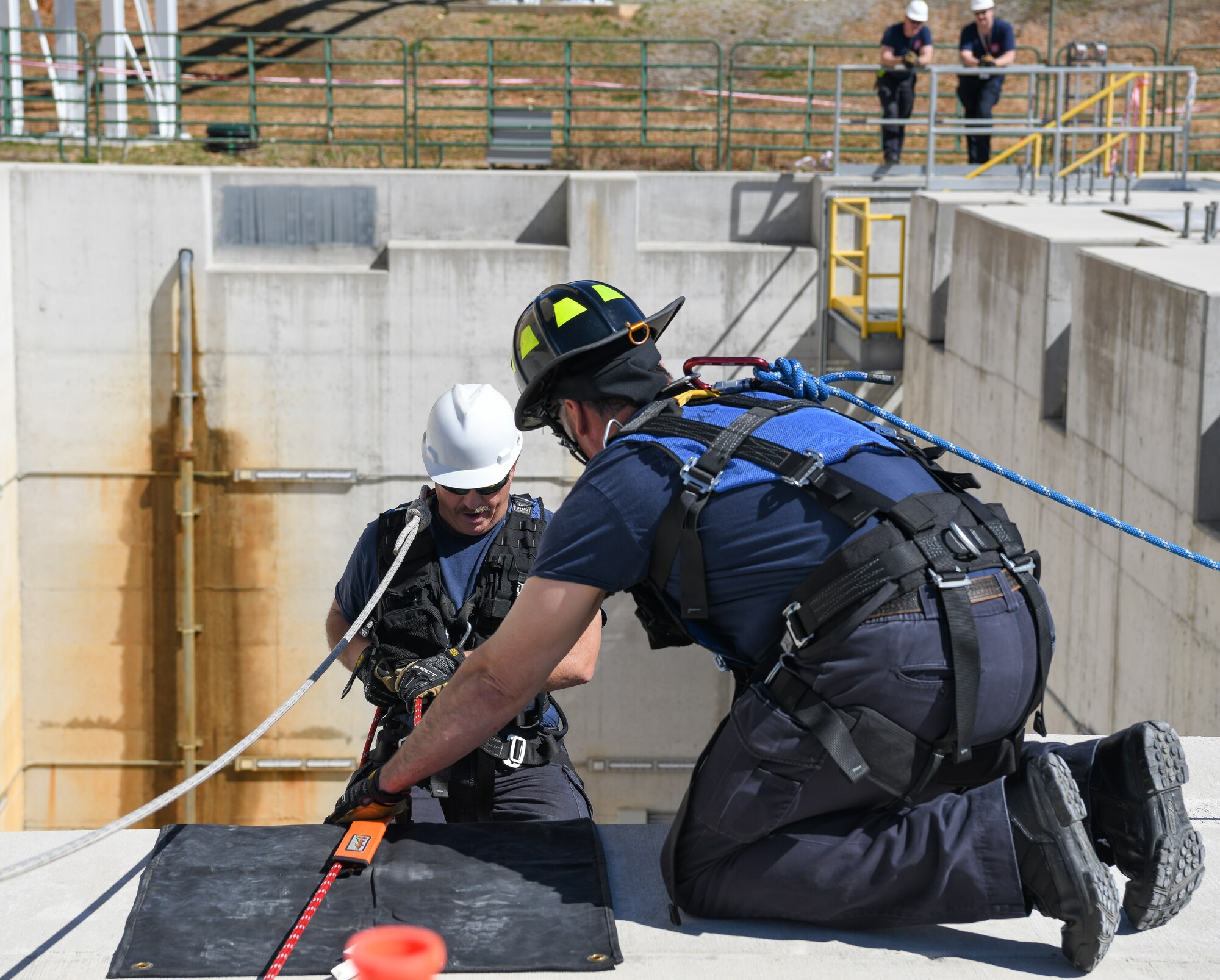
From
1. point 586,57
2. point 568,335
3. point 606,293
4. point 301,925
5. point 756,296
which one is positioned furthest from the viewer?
point 586,57

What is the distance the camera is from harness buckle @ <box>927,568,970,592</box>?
8.79 feet

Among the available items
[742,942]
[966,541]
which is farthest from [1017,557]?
[742,942]

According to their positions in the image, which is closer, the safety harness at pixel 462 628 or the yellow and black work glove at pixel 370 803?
the yellow and black work glove at pixel 370 803

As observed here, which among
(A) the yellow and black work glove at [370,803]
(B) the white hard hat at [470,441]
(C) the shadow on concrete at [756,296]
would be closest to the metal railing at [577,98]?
(C) the shadow on concrete at [756,296]

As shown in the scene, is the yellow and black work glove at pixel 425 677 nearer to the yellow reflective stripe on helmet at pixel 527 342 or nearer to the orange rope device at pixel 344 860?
the orange rope device at pixel 344 860

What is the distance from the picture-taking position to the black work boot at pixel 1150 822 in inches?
107

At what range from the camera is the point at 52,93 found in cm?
1711

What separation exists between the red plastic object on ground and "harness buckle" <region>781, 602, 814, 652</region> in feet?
2.86

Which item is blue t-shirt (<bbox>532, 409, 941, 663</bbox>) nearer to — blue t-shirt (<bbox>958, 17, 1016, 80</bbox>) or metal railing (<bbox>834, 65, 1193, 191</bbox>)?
metal railing (<bbox>834, 65, 1193, 191</bbox>)

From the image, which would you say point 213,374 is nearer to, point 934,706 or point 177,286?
point 177,286

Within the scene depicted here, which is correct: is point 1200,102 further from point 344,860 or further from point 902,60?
point 344,860

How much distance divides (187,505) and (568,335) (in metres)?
9.52

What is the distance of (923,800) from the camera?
2.89 metres

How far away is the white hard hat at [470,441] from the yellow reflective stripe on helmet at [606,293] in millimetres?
1086
